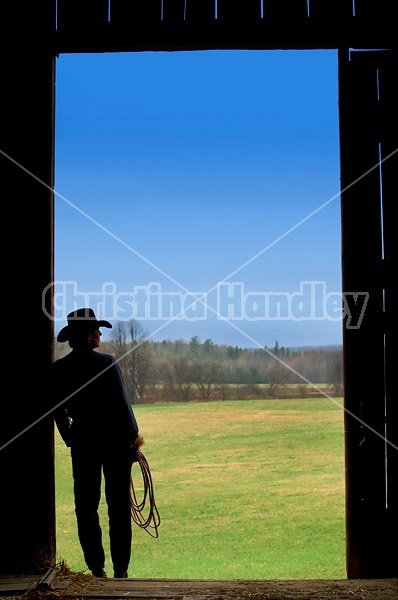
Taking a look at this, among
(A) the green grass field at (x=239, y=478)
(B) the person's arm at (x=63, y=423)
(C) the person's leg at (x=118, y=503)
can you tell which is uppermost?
(B) the person's arm at (x=63, y=423)

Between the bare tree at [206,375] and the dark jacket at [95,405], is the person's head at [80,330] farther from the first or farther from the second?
the bare tree at [206,375]

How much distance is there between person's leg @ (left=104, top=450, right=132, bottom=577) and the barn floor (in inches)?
13.5

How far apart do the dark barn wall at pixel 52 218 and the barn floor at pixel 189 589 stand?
335 mm

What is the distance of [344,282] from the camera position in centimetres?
409

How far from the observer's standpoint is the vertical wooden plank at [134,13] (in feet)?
13.5

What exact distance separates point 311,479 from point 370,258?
22613 mm

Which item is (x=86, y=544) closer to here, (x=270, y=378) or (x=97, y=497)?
(x=97, y=497)

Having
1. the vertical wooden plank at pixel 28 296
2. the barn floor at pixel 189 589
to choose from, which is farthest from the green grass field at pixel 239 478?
the barn floor at pixel 189 589

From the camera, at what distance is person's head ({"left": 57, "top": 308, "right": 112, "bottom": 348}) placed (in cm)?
423

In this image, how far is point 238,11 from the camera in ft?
13.4

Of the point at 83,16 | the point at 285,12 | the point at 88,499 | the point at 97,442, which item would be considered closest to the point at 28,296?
the point at 97,442

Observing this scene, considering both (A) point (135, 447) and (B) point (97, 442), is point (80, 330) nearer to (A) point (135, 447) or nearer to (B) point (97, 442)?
(B) point (97, 442)

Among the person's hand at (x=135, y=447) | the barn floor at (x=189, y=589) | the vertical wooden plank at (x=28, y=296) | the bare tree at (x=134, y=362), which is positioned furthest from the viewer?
the bare tree at (x=134, y=362)

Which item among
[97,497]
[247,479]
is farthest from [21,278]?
[247,479]
